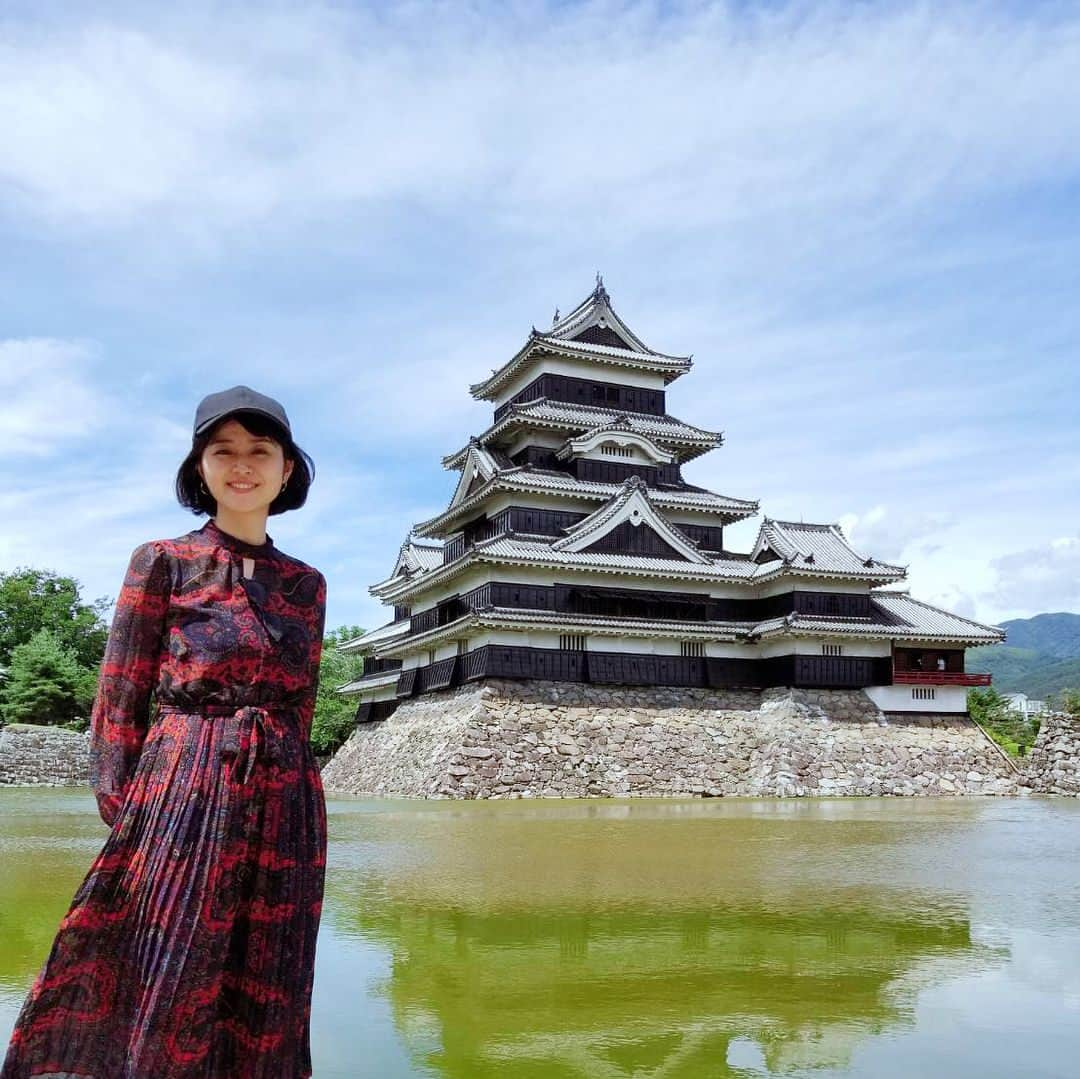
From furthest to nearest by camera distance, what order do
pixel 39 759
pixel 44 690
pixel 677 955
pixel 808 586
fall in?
1. pixel 44 690
2. pixel 39 759
3. pixel 808 586
4. pixel 677 955

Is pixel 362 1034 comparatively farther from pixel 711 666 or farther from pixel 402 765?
pixel 711 666

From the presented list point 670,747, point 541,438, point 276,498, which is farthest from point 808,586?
point 276,498

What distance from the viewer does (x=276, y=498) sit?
3168 millimetres

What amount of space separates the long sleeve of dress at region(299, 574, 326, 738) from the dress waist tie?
121 mm

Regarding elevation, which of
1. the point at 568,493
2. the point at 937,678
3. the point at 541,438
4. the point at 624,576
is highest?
the point at 541,438

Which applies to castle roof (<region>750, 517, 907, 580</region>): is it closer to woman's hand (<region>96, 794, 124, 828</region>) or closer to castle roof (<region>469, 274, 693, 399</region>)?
castle roof (<region>469, 274, 693, 399</region>)

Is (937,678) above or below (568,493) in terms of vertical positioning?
below

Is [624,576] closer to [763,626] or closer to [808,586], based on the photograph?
[763,626]

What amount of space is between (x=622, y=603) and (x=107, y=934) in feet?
81.9

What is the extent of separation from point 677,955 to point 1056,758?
2285 cm

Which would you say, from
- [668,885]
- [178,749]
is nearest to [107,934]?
[178,749]

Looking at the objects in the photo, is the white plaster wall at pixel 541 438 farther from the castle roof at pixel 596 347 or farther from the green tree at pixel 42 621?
the green tree at pixel 42 621

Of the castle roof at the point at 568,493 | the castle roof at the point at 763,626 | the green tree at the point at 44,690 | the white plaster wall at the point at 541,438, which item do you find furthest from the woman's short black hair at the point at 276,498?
the green tree at the point at 44,690

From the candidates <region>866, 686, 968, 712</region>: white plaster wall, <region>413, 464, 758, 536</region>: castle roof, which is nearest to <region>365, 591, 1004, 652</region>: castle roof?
<region>866, 686, 968, 712</region>: white plaster wall
